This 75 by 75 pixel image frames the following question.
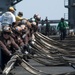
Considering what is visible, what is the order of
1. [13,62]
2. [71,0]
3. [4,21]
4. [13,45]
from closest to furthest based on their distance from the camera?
[13,62] < [13,45] < [4,21] < [71,0]

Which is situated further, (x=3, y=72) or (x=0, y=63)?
(x=0, y=63)

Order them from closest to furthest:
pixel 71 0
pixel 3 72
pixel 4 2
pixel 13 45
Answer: pixel 3 72 < pixel 13 45 < pixel 4 2 < pixel 71 0

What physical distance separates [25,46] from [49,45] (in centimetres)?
614

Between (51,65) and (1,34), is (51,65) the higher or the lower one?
the lower one

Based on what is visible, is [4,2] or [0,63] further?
[4,2]

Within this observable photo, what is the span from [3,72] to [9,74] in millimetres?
505

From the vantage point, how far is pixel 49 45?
26969 mm

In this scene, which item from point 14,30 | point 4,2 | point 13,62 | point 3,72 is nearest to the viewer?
point 3,72

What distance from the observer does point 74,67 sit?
17.0m

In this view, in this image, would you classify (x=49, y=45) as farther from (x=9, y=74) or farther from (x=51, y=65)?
(x=9, y=74)

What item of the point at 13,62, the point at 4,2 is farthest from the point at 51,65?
the point at 4,2

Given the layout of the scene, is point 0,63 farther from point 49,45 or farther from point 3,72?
point 49,45

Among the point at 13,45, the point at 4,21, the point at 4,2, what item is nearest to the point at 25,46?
the point at 4,21

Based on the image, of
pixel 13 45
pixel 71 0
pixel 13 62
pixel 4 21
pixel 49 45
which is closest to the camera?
pixel 13 62
